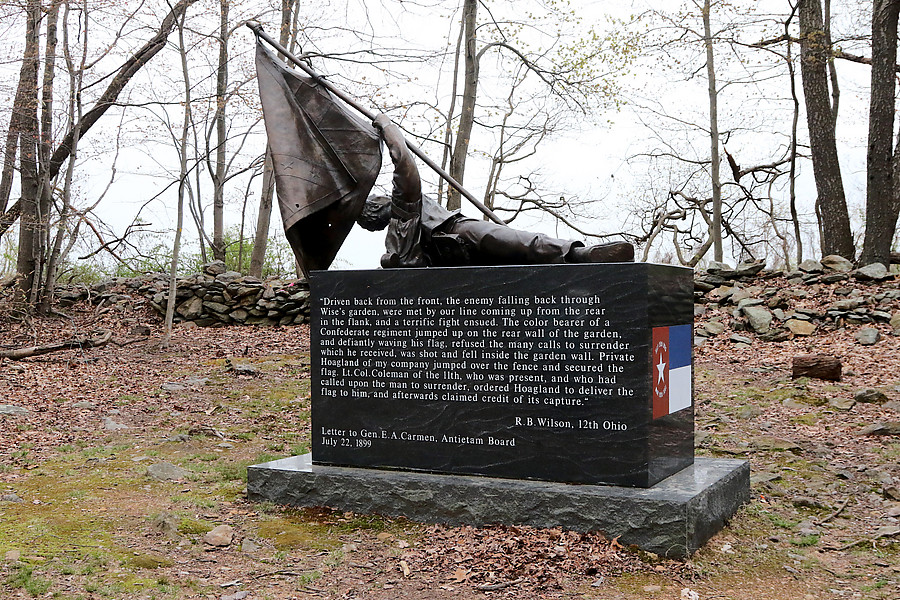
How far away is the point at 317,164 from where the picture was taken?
565 centimetres

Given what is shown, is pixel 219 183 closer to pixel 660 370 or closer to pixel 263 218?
pixel 263 218

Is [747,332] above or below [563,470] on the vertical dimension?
above

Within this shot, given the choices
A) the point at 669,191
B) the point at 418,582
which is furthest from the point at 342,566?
the point at 669,191

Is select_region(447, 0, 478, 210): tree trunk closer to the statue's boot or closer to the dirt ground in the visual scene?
the dirt ground

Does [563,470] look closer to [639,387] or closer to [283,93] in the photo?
[639,387]

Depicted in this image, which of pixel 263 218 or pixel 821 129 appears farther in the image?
pixel 263 218

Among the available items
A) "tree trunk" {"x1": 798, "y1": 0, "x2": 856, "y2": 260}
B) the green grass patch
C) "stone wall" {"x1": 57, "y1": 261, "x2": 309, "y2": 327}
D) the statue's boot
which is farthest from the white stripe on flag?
"stone wall" {"x1": 57, "y1": 261, "x2": 309, "y2": 327}

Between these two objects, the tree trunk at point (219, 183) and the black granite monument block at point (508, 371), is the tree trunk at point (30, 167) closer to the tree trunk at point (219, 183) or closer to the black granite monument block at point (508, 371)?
the tree trunk at point (219, 183)

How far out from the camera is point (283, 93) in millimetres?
5812

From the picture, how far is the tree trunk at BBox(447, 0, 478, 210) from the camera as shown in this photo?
14406 mm

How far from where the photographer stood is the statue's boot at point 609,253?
496 centimetres

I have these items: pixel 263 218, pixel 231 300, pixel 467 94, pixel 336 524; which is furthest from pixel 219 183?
pixel 336 524

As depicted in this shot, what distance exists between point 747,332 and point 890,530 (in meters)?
7.48

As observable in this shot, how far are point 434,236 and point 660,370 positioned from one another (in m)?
1.73
